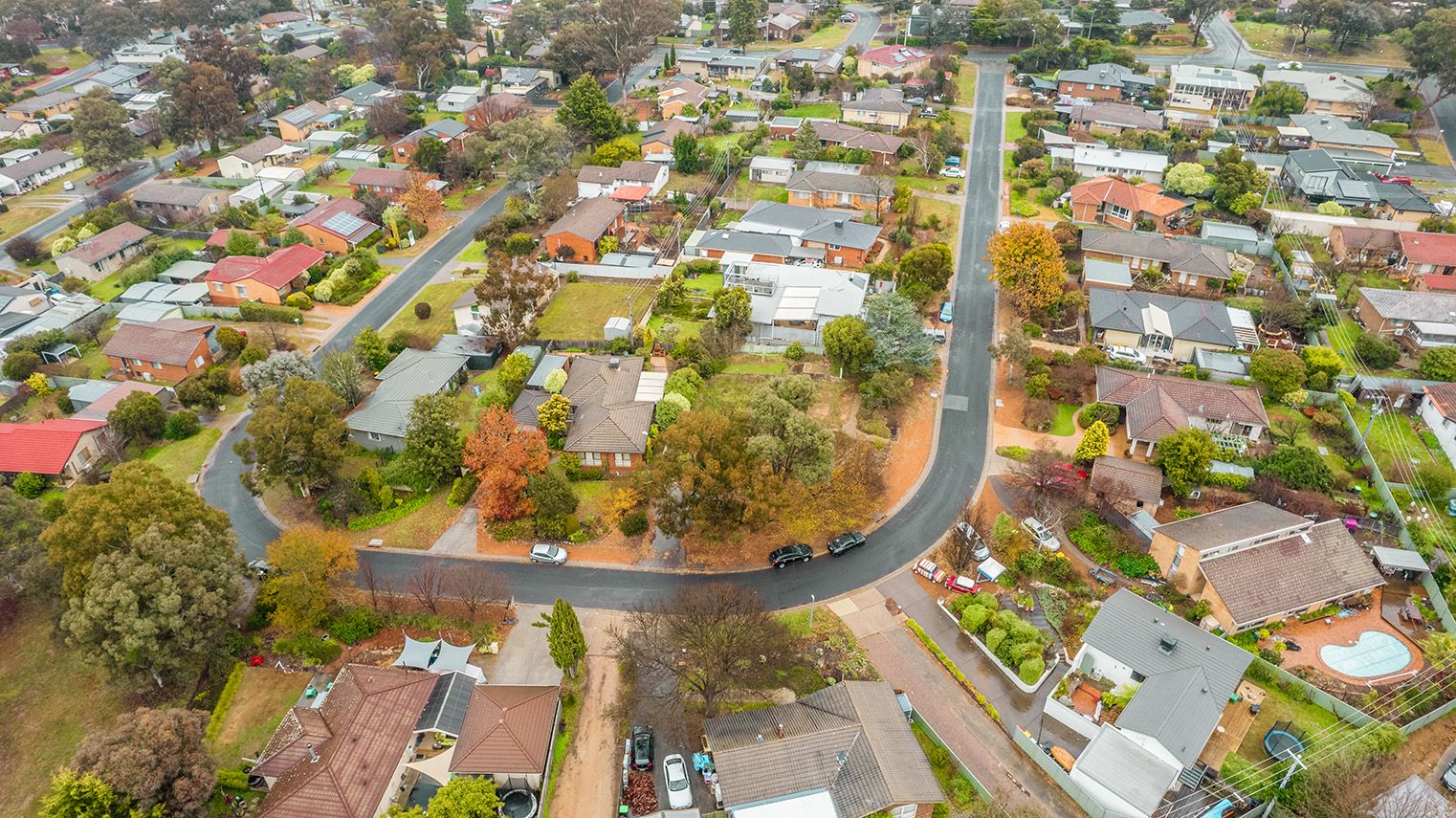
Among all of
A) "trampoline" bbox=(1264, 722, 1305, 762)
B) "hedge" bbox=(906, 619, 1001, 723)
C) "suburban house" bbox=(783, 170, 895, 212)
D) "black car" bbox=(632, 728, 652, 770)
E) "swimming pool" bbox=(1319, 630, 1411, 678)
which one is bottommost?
"black car" bbox=(632, 728, 652, 770)

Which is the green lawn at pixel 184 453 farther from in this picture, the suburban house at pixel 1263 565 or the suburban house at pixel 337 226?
the suburban house at pixel 1263 565

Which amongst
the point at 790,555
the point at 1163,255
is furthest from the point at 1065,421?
the point at 1163,255

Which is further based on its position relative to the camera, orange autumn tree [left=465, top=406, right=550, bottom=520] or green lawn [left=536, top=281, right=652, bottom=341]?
green lawn [left=536, top=281, right=652, bottom=341]

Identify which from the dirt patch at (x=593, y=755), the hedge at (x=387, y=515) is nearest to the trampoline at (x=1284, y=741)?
the dirt patch at (x=593, y=755)

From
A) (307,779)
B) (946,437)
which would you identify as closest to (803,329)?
(946,437)

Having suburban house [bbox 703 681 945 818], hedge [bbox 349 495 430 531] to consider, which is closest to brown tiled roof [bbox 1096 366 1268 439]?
suburban house [bbox 703 681 945 818]

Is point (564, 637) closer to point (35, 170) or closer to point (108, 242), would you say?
point (108, 242)

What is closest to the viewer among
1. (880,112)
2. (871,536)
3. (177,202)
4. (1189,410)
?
(871,536)

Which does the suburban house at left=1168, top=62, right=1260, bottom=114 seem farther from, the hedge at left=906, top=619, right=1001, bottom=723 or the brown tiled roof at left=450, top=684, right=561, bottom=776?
the brown tiled roof at left=450, top=684, right=561, bottom=776
